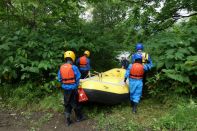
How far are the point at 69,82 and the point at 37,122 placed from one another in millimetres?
1421

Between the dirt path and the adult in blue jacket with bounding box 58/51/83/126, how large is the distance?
27cm

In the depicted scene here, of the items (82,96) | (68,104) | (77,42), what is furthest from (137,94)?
(77,42)

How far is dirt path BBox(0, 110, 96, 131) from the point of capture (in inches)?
311

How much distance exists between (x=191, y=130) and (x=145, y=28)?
6817 mm

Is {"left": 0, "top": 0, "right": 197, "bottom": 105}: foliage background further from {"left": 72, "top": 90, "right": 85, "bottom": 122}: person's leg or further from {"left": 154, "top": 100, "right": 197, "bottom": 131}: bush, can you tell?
{"left": 72, "top": 90, "right": 85, "bottom": 122}: person's leg

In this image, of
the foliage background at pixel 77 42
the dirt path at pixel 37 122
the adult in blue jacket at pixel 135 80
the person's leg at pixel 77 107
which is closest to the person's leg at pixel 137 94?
the adult in blue jacket at pixel 135 80

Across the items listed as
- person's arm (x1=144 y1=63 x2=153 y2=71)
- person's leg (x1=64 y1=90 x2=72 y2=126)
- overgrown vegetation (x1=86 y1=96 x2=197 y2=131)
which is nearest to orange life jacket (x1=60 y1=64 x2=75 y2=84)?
person's leg (x1=64 y1=90 x2=72 y2=126)

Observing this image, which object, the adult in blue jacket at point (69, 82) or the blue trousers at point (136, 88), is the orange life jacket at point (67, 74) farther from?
the blue trousers at point (136, 88)

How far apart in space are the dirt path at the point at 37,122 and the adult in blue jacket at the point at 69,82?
273mm

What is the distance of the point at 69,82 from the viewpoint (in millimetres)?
7918

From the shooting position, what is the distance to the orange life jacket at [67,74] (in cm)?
788

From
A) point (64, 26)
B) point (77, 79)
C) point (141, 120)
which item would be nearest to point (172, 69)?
point (141, 120)

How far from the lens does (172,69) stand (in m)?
8.46

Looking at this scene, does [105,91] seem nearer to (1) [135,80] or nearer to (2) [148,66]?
(1) [135,80]
